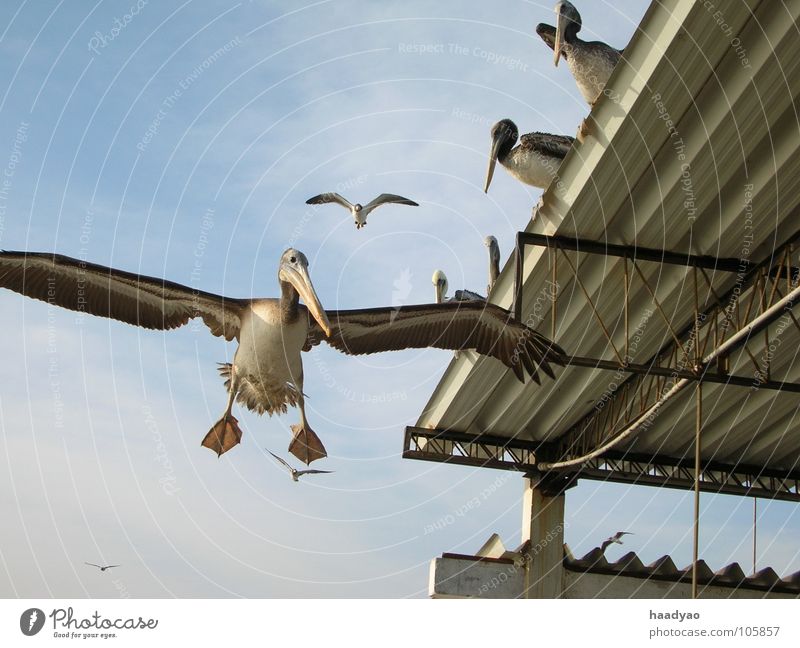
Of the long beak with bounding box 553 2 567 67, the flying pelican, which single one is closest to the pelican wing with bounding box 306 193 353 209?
the flying pelican

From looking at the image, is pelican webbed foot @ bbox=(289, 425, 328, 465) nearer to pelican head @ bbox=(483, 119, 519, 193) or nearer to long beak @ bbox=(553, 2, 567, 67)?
pelican head @ bbox=(483, 119, 519, 193)

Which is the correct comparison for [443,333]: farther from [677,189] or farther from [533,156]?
[533,156]

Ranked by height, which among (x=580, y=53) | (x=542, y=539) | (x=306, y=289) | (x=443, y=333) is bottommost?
(x=306, y=289)

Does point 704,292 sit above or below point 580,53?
below

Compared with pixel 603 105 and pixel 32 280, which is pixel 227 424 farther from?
pixel 603 105

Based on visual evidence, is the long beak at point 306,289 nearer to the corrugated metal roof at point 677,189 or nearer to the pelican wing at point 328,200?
the pelican wing at point 328,200

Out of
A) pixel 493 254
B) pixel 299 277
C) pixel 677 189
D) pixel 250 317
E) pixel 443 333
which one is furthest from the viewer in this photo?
pixel 493 254

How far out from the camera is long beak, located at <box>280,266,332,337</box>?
827 cm

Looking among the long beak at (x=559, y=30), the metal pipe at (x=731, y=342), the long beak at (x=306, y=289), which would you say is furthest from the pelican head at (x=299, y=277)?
the long beak at (x=559, y=30)

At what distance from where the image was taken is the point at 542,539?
73.4 feet

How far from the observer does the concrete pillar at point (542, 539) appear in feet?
71.4

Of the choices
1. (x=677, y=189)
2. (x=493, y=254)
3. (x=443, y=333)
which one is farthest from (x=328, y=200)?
(x=493, y=254)

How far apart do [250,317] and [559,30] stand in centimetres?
940

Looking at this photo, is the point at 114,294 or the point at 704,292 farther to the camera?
the point at 704,292
